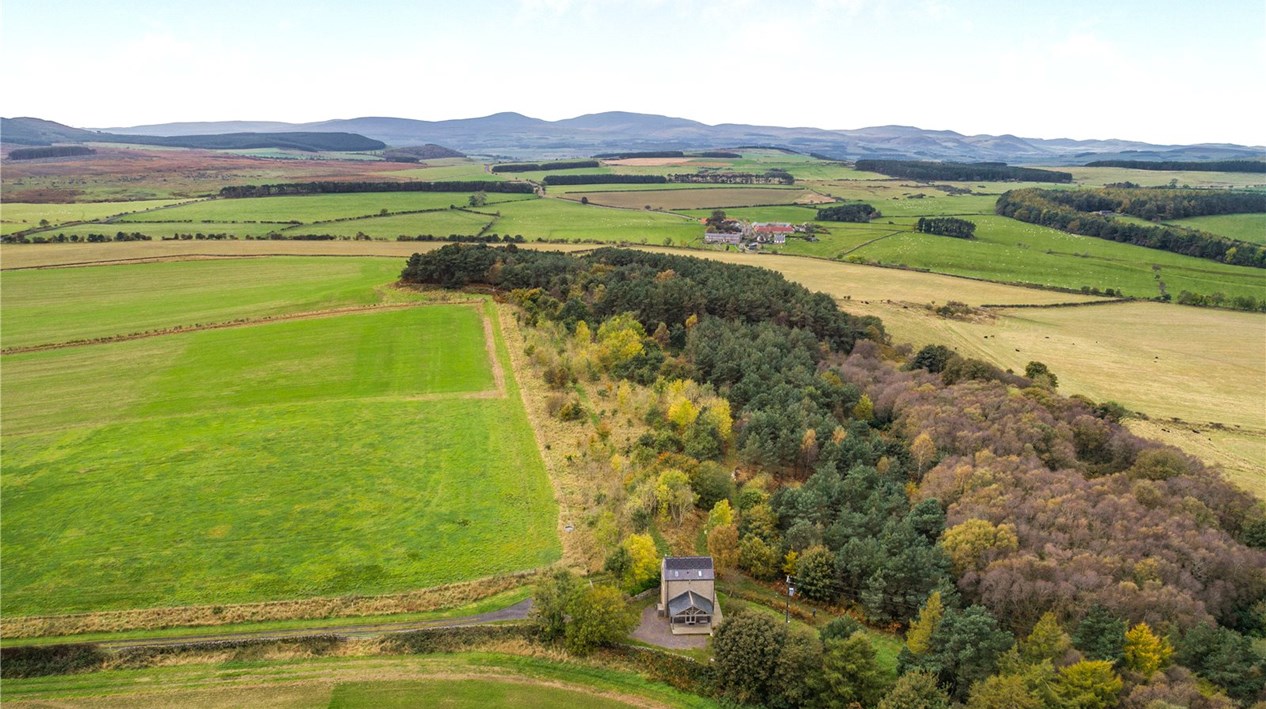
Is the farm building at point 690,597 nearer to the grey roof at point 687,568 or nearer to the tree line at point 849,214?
the grey roof at point 687,568

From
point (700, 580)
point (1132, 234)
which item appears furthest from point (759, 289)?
point (1132, 234)

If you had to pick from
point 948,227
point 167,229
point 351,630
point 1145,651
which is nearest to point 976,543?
point 1145,651

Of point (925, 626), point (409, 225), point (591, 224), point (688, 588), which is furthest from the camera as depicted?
point (591, 224)

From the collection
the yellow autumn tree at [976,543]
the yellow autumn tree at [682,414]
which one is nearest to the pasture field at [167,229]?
the yellow autumn tree at [682,414]

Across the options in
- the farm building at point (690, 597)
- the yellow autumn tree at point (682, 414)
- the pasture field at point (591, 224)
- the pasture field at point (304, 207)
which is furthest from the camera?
the pasture field at point (304, 207)

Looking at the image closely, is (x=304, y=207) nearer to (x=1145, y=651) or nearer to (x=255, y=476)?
(x=255, y=476)

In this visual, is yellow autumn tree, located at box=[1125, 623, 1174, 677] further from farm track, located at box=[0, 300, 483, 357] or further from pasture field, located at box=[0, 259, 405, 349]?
pasture field, located at box=[0, 259, 405, 349]
